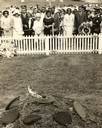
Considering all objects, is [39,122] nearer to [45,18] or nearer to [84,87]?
[84,87]

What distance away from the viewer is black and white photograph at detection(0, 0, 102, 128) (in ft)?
31.0

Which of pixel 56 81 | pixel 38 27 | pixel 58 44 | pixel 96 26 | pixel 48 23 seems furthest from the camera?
pixel 96 26

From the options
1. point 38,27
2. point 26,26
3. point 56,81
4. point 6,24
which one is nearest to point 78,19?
point 38,27

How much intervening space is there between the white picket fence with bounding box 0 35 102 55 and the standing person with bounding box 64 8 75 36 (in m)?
1.27

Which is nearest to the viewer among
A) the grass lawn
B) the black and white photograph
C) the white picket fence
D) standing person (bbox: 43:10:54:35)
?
the black and white photograph

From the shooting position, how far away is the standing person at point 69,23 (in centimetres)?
2025

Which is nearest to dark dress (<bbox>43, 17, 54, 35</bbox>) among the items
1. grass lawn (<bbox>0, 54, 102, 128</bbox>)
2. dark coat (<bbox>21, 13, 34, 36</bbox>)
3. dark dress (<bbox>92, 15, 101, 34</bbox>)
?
dark coat (<bbox>21, 13, 34, 36</bbox>)

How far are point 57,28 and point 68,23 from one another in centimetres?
60

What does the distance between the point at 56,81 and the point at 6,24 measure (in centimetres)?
632

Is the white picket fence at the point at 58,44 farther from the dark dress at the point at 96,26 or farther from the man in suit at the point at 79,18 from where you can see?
the man in suit at the point at 79,18

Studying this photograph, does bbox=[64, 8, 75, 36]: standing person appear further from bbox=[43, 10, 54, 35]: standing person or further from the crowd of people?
bbox=[43, 10, 54, 35]: standing person

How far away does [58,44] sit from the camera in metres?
19.0

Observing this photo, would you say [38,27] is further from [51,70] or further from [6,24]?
[51,70]

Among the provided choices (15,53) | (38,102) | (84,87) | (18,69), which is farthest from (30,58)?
(38,102)
